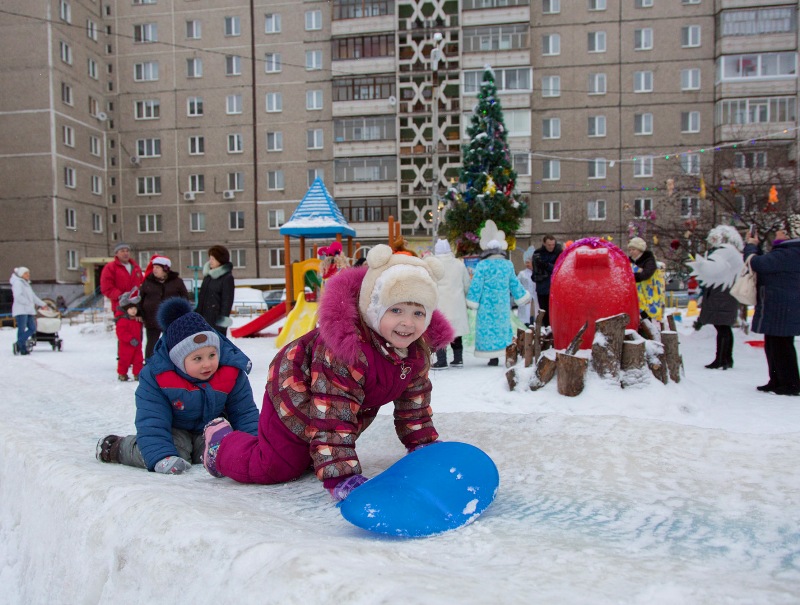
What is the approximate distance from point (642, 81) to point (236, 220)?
23789 millimetres

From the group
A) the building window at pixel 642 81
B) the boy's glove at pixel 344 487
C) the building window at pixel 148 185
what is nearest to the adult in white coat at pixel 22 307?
the boy's glove at pixel 344 487

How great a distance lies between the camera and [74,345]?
14547 millimetres

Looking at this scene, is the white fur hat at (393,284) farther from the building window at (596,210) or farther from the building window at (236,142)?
the building window at (236,142)

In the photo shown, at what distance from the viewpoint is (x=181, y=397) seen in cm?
350

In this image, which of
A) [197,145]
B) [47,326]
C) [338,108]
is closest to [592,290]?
[47,326]

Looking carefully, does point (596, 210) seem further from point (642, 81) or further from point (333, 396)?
point (333, 396)

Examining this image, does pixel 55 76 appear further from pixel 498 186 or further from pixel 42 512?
pixel 42 512

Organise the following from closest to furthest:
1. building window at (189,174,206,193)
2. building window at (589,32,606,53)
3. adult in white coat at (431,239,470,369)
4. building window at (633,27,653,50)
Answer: adult in white coat at (431,239,470,369) < building window at (633,27,653,50) < building window at (589,32,606,53) < building window at (189,174,206,193)

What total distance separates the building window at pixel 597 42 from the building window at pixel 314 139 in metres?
15.5

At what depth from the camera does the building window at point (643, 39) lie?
3319cm

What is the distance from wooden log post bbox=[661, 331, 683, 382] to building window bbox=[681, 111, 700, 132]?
1230 inches

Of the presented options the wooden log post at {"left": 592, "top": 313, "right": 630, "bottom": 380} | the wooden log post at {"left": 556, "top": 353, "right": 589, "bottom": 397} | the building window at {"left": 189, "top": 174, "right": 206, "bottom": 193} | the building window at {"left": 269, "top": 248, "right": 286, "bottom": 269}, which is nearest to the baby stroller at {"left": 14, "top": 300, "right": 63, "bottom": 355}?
the wooden log post at {"left": 556, "top": 353, "right": 589, "bottom": 397}

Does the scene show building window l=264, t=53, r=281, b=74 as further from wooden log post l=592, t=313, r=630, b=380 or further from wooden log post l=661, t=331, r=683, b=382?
wooden log post l=592, t=313, r=630, b=380

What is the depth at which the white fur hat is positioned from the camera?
104 inches
